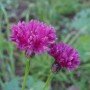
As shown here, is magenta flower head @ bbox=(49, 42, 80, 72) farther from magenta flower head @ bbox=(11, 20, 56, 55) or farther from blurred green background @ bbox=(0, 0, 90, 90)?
blurred green background @ bbox=(0, 0, 90, 90)

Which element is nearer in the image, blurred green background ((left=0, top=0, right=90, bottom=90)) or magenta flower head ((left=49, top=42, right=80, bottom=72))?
magenta flower head ((left=49, top=42, right=80, bottom=72))

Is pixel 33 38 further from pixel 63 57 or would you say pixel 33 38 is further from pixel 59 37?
pixel 59 37

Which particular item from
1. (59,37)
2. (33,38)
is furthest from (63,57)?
(59,37)

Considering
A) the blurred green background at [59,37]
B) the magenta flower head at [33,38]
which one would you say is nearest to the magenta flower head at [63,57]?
the magenta flower head at [33,38]

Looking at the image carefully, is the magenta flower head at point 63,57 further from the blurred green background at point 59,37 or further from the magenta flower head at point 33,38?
the blurred green background at point 59,37

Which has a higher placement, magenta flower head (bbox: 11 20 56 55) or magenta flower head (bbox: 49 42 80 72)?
magenta flower head (bbox: 11 20 56 55)

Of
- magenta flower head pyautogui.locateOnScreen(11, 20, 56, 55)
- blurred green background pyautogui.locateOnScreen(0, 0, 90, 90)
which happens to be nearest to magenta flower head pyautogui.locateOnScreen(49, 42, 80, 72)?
magenta flower head pyautogui.locateOnScreen(11, 20, 56, 55)

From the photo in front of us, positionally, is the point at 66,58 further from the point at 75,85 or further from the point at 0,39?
the point at 0,39
